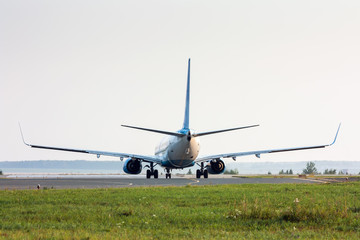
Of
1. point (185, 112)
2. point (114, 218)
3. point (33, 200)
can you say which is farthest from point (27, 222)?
point (185, 112)

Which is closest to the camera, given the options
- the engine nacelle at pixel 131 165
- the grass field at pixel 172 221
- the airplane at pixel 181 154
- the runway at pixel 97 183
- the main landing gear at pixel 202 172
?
the grass field at pixel 172 221

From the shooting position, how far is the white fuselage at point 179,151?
161 feet

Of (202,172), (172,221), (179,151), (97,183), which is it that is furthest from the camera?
(202,172)

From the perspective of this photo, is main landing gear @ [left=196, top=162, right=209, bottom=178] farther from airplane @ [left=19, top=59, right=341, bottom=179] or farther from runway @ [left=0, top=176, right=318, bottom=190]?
runway @ [left=0, top=176, right=318, bottom=190]

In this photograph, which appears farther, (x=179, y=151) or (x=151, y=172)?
(x=151, y=172)

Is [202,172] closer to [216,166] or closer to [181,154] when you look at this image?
[216,166]

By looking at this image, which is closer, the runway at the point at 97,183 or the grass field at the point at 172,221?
the grass field at the point at 172,221

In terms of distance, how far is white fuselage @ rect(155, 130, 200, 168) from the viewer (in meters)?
49.1

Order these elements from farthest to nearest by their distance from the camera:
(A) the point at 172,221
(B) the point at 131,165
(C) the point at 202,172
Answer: (C) the point at 202,172 < (B) the point at 131,165 < (A) the point at 172,221

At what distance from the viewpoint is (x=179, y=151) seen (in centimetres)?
5006

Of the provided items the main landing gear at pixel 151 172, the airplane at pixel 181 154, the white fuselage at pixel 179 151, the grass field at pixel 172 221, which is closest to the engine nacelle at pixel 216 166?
the airplane at pixel 181 154

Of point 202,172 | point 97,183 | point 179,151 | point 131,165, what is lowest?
point 97,183

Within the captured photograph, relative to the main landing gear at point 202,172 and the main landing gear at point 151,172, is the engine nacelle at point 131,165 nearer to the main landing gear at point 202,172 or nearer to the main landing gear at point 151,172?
the main landing gear at point 151,172

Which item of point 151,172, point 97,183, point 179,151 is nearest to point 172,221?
point 97,183
